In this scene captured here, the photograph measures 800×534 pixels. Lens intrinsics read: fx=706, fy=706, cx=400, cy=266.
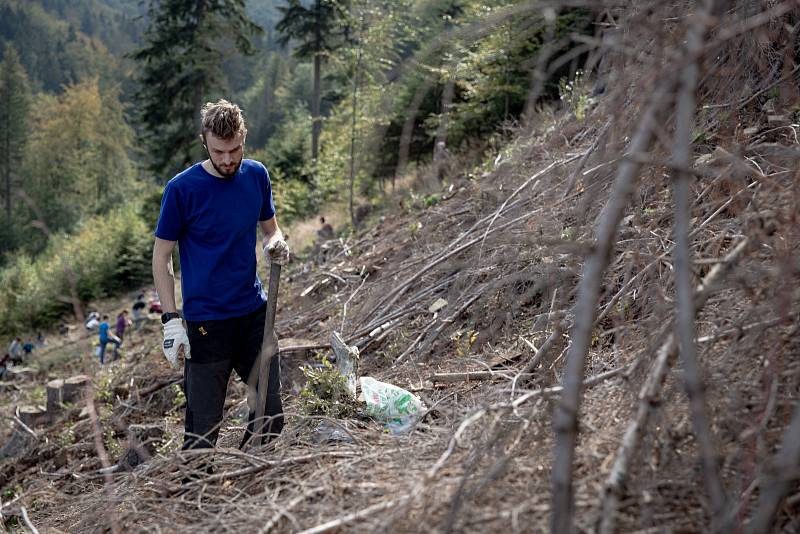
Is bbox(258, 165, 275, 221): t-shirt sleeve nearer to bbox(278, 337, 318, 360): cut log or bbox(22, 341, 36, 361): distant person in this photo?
bbox(278, 337, 318, 360): cut log

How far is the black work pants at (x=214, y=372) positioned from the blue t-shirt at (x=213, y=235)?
0.06m

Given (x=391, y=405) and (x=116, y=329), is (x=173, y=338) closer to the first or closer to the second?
(x=391, y=405)

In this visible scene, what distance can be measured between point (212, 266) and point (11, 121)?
44342 mm

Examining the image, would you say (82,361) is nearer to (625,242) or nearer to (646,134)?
(625,242)

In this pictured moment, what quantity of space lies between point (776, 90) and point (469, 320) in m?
2.34

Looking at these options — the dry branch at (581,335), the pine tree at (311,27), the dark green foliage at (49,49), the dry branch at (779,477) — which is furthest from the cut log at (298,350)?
the dark green foliage at (49,49)

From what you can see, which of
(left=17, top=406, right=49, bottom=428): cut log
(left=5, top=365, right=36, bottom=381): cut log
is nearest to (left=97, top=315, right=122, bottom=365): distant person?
(left=5, top=365, right=36, bottom=381): cut log

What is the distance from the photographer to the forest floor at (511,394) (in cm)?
190

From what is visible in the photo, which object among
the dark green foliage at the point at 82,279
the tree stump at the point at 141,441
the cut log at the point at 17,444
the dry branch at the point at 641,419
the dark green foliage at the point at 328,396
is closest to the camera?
the dry branch at the point at 641,419

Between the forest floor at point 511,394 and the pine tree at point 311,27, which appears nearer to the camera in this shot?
the forest floor at point 511,394

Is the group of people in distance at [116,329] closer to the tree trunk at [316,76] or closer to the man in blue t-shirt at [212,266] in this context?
the man in blue t-shirt at [212,266]

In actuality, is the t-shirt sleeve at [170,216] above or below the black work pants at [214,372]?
above

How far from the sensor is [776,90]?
4.21 meters

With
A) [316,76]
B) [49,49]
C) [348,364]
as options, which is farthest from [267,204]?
[49,49]
